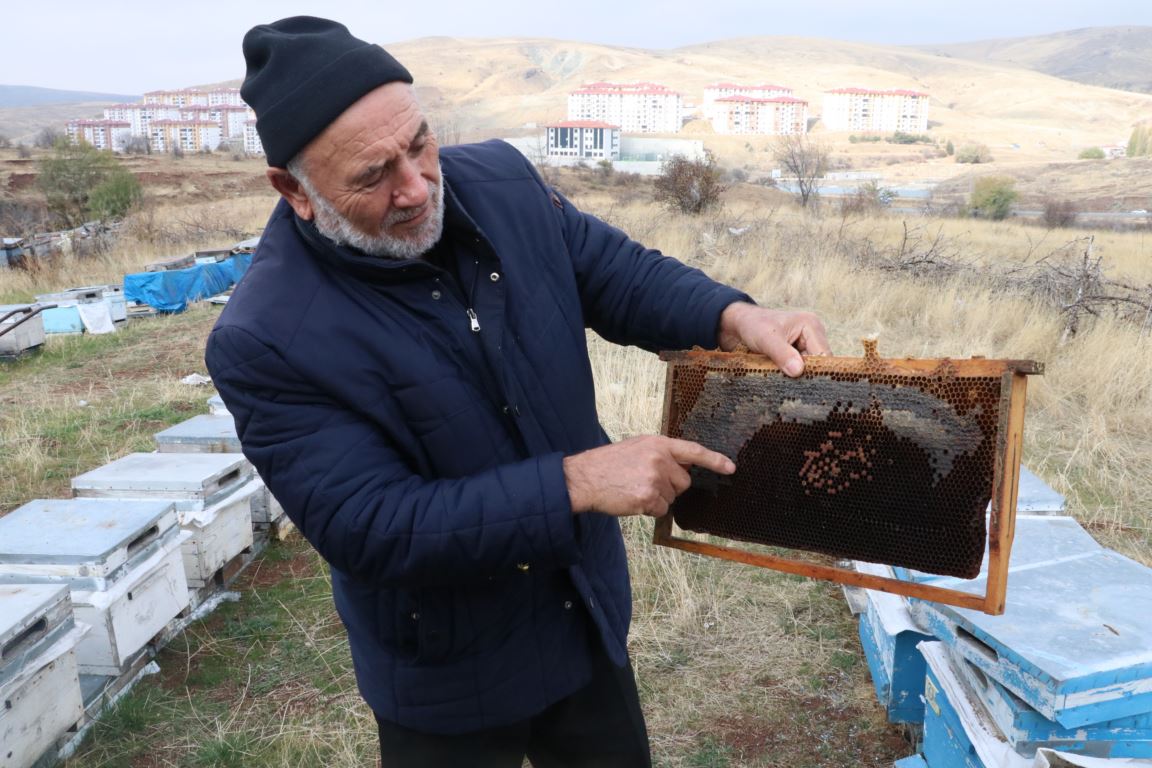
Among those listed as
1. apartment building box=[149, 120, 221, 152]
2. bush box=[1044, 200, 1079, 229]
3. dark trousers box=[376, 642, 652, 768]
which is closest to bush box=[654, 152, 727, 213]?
bush box=[1044, 200, 1079, 229]

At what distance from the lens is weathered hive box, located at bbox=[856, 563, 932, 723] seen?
310cm

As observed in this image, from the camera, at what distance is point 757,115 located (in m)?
110

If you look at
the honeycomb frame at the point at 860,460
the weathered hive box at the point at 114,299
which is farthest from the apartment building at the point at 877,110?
the honeycomb frame at the point at 860,460

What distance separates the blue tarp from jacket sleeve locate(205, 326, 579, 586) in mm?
13057

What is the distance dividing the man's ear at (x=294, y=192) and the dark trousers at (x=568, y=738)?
1.27 meters

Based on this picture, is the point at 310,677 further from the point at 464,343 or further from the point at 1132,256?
the point at 1132,256

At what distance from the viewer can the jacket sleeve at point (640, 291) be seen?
2133 millimetres

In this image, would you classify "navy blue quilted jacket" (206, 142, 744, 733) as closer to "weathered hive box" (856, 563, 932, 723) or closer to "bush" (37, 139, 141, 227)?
"weathered hive box" (856, 563, 932, 723)

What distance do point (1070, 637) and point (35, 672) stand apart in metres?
3.56

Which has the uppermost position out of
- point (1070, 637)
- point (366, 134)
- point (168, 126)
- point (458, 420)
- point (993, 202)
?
point (168, 126)

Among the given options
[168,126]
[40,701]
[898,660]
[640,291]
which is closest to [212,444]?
[40,701]

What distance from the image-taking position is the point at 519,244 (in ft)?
6.45

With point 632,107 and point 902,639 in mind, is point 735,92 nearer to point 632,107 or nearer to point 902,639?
point 632,107

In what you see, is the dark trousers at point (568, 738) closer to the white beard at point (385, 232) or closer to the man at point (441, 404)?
the man at point (441, 404)
